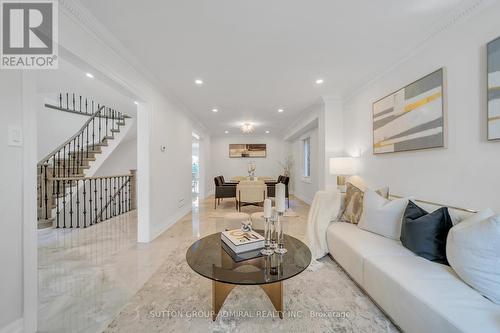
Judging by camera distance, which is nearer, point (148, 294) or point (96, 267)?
point (148, 294)

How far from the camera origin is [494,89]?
161 cm

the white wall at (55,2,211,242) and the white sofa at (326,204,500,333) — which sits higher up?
the white wall at (55,2,211,242)

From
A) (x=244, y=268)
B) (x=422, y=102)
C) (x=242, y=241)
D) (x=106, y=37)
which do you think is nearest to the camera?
(x=244, y=268)

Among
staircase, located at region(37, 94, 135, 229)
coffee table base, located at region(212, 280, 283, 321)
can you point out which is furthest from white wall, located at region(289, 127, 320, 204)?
staircase, located at region(37, 94, 135, 229)

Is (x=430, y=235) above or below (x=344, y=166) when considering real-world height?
below

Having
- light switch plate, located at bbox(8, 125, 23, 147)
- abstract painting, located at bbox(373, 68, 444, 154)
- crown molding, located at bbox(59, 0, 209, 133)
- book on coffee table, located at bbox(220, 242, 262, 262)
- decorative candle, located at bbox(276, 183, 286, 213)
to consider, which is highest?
crown molding, located at bbox(59, 0, 209, 133)

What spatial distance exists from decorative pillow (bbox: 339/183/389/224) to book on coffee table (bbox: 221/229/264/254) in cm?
141

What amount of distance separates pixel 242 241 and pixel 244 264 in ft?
0.74

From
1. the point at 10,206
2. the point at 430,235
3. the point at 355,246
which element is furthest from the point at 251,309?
the point at 10,206

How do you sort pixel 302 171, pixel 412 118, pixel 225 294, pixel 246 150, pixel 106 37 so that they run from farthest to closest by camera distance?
1. pixel 246 150
2. pixel 302 171
3. pixel 412 118
4. pixel 106 37
5. pixel 225 294

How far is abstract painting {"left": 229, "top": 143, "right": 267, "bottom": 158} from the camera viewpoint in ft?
28.7

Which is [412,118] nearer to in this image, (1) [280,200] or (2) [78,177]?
(1) [280,200]

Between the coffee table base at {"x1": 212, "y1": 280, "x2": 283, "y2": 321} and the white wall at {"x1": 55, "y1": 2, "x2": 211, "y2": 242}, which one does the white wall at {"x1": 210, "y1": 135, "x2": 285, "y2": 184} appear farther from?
the coffee table base at {"x1": 212, "y1": 280, "x2": 283, "y2": 321}

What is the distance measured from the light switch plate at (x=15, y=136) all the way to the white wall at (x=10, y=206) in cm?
2
